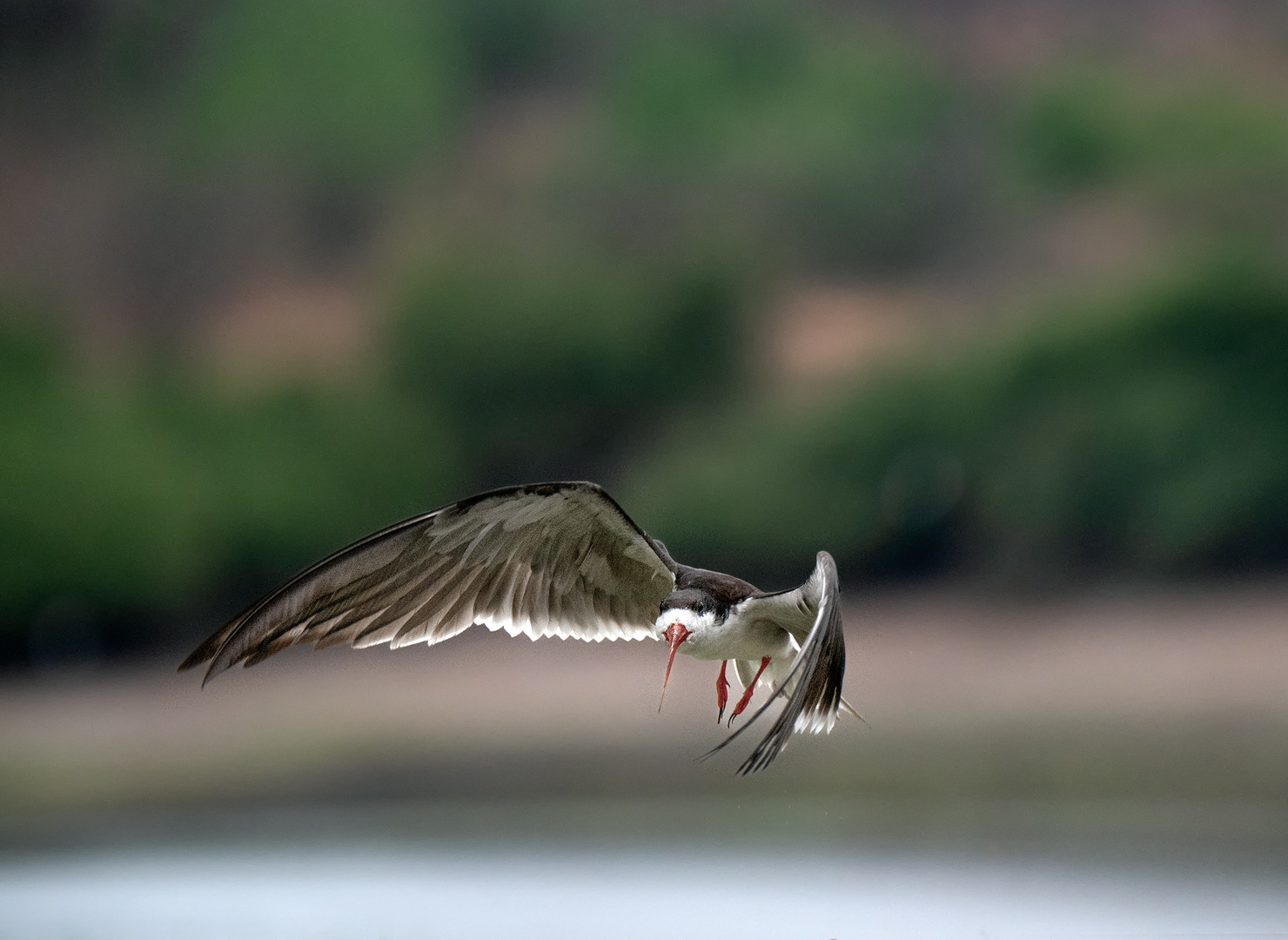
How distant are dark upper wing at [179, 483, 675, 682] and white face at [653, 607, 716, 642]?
233 mm

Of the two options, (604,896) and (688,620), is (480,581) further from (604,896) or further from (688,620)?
(604,896)

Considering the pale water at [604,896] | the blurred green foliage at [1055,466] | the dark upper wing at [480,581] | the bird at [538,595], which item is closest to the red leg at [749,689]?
the bird at [538,595]

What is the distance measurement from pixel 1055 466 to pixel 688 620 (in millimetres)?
6648

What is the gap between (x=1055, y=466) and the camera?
9617mm

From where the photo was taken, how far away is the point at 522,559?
378 cm

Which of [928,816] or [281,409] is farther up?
[281,409]

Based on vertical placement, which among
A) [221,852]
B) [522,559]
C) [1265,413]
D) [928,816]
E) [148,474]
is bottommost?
[221,852]

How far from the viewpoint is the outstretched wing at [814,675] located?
9.06ft

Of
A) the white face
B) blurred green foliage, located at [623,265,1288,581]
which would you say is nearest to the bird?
the white face

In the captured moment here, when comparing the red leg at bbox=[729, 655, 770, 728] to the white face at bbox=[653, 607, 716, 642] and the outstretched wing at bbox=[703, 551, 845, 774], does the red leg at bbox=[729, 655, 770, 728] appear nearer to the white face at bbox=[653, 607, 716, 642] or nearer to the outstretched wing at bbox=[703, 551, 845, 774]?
the white face at bbox=[653, 607, 716, 642]

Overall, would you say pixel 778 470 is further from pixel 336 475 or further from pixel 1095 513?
pixel 336 475

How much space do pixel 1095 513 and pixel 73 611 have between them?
6.25 metres

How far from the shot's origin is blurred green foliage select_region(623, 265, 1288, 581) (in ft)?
29.6

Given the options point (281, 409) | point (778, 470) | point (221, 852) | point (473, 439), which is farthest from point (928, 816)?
point (281, 409)
